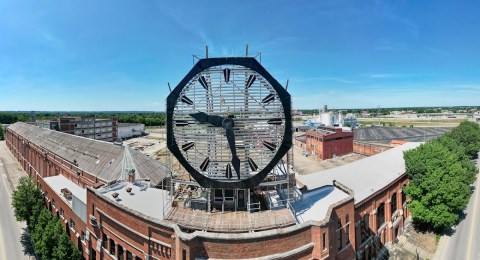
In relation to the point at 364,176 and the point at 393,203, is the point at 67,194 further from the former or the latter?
the point at 393,203

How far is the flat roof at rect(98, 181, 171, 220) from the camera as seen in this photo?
75.4 ft

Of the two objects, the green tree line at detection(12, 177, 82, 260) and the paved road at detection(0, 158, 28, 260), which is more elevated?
the green tree line at detection(12, 177, 82, 260)

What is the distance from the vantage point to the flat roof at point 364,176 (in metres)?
32.7

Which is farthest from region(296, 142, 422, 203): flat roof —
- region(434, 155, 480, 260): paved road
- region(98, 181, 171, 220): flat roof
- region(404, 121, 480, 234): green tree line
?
region(98, 181, 171, 220): flat roof

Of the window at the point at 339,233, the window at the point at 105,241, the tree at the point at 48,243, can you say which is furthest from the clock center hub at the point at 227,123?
the tree at the point at 48,243

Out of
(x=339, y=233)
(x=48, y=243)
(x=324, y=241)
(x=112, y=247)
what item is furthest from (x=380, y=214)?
(x=48, y=243)

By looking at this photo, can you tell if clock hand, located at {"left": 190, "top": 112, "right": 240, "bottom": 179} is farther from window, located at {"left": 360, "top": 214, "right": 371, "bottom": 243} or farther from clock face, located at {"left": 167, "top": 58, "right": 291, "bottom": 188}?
window, located at {"left": 360, "top": 214, "right": 371, "bottom": 243}

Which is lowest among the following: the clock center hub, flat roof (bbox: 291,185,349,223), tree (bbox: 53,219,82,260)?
tree (bbox: 53,219,82,260)

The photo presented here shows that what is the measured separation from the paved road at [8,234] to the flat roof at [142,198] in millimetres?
21515

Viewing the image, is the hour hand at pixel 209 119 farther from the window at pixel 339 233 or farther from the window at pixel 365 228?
the window at pixel 365 228

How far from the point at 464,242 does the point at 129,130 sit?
530 ft

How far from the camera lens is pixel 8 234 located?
42.4 meters

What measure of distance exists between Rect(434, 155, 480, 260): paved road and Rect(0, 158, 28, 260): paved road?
188 feet

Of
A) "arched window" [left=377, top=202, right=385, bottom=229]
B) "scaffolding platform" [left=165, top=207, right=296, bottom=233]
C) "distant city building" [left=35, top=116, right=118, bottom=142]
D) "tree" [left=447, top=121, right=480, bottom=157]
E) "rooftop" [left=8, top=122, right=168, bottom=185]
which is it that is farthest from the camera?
"distant city building" [left=35, top=116, right=118, bottom=142]
